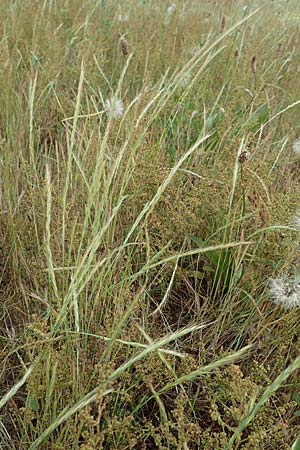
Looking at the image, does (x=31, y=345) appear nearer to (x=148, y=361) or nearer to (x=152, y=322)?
(x=148, y=361)

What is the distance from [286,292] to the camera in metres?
0.99

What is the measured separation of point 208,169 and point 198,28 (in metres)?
1.60

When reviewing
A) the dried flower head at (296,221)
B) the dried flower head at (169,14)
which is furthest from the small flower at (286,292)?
the dried flower head at (169,14)

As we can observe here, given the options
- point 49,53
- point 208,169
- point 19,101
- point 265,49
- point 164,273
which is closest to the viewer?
point 164,273

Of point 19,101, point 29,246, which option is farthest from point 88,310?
point 19,101

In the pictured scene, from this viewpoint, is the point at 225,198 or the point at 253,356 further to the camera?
the point at 225,198

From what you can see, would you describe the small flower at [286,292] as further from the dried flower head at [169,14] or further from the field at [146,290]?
the dried flower head at [169,14]

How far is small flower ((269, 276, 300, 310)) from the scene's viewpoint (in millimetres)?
964

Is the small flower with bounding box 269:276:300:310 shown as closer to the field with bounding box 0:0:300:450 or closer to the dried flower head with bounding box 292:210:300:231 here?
the field with bounding box 0:0:300:450

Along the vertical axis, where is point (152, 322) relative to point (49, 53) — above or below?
below

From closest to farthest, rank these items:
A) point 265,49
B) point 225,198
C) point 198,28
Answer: point 225,198 → point 265,49 → point 198,28

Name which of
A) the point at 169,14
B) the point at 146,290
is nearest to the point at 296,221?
the point at 146,290

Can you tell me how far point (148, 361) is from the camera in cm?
86

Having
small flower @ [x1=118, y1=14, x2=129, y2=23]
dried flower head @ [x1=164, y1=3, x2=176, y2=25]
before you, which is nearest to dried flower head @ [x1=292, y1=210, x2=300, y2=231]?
small flower @ [x1=118, y1=14, x2=129, y2=23]
